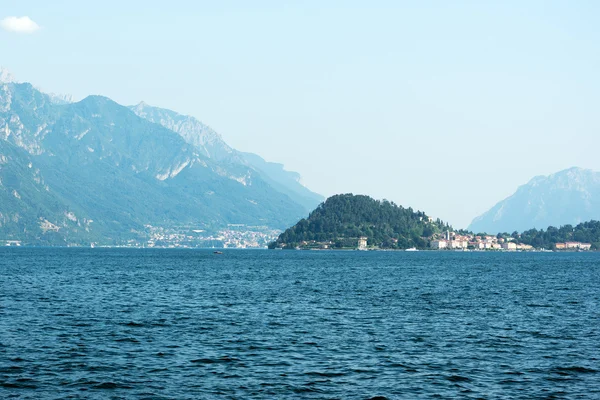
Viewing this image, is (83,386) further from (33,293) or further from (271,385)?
(33,293)

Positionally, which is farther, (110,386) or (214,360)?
(214,360)

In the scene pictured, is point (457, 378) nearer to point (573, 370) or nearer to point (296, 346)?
point (573, 370)

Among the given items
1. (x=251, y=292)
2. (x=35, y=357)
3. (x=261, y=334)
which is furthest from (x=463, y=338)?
(x=251, y=292)

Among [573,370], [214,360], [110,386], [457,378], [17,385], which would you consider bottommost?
[17,385]

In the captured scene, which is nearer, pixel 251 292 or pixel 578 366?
pixel 578 366

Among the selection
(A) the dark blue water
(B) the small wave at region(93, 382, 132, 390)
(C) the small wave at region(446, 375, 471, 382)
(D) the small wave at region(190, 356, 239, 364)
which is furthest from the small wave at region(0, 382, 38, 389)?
(C) the small wave at region(446, 375, 471, 382)

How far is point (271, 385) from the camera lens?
4538 cm

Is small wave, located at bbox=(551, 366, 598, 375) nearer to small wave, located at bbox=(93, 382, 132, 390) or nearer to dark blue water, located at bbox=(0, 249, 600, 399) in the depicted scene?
dark blue water, located at bbox=(0, 249, 600, 399)

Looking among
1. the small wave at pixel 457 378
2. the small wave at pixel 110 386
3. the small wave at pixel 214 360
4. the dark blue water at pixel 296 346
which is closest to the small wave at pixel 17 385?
the dark blue water at pixel 296 346

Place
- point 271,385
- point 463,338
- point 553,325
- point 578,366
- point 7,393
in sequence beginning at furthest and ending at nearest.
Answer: point 553,325 < point 463,338 < point 578,366 < point 271,385 < point 7,393

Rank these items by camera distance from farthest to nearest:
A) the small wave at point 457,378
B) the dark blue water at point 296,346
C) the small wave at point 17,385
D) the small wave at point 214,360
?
1. the small wave at point 214,360
2. the small wave at point 457,378
3. the dark blue water at point 296,346
4. the small wave at point 17,385

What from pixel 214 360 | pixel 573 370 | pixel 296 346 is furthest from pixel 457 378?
pixel 214 360

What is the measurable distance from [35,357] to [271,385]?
1774 cm

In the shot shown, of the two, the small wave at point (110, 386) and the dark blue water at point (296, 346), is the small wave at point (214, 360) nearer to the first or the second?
the dark blue water at point (296, 346)
